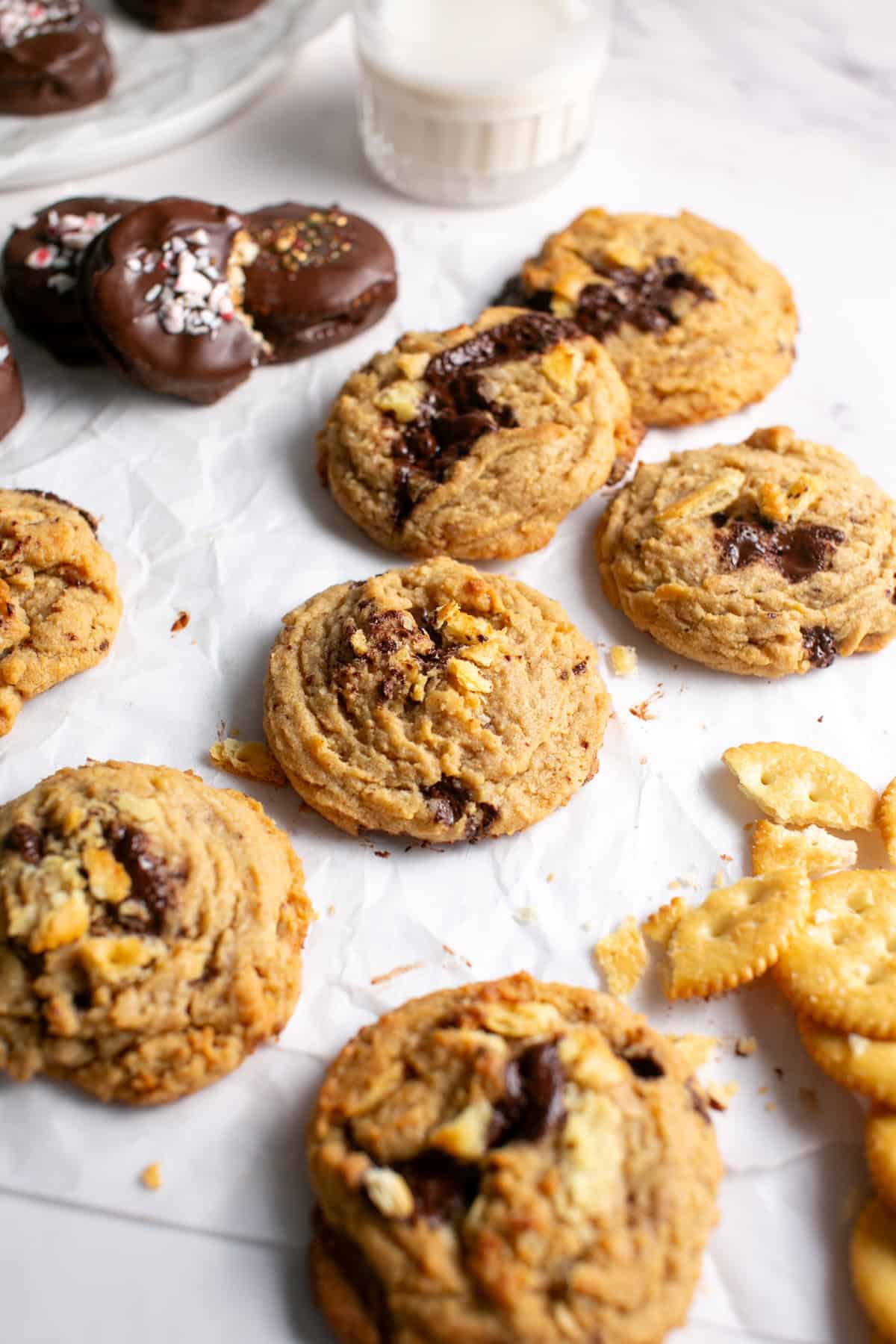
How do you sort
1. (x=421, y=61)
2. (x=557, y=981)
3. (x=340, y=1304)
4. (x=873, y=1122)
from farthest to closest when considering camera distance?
(x=421, y=61), (x=557, y=981), (x=873, y=1122), (x=340, y=1304)

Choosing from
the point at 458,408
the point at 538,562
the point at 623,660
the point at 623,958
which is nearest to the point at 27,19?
the point at 458,408

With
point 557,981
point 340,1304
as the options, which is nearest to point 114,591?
point 557,981

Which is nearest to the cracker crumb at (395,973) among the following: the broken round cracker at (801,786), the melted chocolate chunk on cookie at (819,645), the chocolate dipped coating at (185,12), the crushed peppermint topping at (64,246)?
the broken round cracker at (801,786)

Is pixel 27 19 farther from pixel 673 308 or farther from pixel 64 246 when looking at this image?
pixel 673 308

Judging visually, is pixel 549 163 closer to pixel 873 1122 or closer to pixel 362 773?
pixel 362 773

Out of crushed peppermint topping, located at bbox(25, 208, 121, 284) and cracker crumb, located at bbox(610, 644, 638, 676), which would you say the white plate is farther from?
cracker crumb, located at bbox(610, 644, 638, 676)

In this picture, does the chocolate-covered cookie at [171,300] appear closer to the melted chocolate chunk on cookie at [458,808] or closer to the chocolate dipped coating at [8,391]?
the chocolate dipped coating at [8,391]
